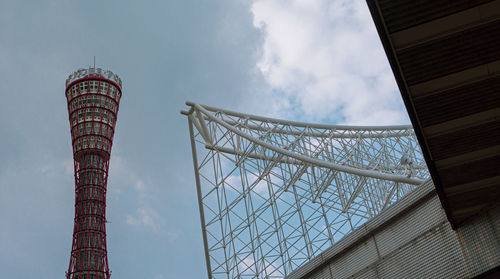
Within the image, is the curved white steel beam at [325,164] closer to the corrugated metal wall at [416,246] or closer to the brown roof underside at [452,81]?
the corrugated metal wall at [416,246]

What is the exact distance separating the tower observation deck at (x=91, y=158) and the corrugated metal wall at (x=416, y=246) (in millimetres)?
Answer: 46967

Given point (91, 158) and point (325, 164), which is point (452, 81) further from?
point (91, 158)

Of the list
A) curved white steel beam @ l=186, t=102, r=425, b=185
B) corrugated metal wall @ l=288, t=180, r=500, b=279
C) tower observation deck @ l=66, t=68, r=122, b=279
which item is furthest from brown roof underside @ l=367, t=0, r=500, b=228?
tower observation deck @ l=66, t=68, r=122, b=279

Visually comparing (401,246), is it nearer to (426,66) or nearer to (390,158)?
(426,66)

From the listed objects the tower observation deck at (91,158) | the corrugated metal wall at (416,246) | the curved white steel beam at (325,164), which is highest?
the tower observation deck at (91,158)

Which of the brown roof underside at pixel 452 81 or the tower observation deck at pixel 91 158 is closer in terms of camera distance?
the brown roof underside at pixel 452 81

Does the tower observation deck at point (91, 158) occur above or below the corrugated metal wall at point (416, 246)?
above

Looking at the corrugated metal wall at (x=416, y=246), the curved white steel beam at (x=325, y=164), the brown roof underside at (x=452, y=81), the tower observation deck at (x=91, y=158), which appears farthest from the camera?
the tower observation deck at (x=91, y=158)

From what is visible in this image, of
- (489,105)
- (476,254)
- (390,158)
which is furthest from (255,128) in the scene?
(489,105)

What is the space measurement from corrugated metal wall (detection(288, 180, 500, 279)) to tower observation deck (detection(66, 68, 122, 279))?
4697 centimetres

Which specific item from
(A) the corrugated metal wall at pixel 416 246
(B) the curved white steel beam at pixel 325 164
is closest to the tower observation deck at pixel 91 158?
(B) the curved white steel beam at pixel 325 164

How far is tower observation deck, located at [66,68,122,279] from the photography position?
5959 cm

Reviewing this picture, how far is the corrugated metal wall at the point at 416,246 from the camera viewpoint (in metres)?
12.1

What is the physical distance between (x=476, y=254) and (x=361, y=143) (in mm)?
24879
